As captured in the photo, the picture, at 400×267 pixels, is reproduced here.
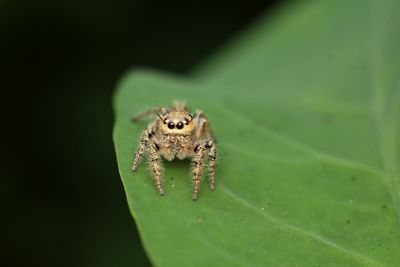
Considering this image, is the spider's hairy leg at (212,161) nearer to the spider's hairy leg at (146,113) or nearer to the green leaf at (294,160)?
the green leaf at (294,160)

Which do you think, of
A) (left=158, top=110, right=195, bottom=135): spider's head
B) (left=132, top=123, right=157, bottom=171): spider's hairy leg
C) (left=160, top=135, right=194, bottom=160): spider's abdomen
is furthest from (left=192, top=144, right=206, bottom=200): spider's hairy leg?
(left=132, top=123, right=157, bottom=171): spider's hairy leg

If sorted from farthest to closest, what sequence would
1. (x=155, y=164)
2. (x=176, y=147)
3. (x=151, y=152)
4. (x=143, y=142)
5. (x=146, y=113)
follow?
(x=146, y=113) → (x=176, y=147) → (x=143, y=142) → (x=151, y=152) → (x=155, y=164)

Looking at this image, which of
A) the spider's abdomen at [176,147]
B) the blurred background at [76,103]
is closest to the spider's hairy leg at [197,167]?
the spider's abdomen at [176,147]

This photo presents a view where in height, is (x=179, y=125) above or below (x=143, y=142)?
above

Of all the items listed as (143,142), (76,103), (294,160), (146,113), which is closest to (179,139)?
(143,142)

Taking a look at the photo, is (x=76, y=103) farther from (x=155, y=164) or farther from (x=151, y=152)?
(x=155, y=164)
